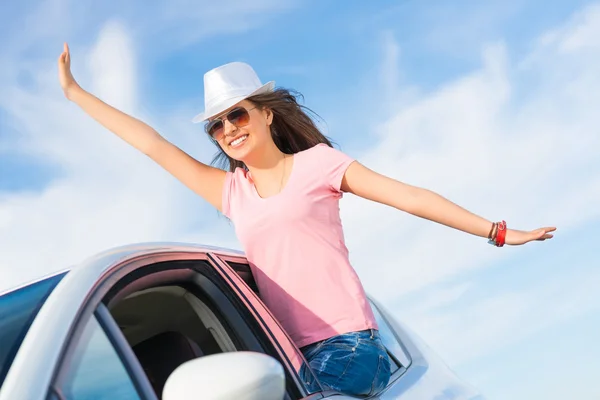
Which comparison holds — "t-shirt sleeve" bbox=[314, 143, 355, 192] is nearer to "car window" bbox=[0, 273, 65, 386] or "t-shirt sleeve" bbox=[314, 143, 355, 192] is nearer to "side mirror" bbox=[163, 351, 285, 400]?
"car window" bbox=[0, 273, 65, 386]

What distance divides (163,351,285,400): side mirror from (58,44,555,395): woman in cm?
95

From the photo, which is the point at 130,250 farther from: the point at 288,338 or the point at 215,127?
the point at 215,127

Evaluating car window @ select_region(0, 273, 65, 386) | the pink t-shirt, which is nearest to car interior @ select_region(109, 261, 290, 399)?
the pink t-shirt

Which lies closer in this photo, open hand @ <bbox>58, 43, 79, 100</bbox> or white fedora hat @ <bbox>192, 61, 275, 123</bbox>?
white fedora hat @ <bbox>192, 61, 275, 123</bbox>

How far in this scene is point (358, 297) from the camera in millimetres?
3320

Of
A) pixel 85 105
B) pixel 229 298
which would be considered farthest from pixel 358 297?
pixel 85 105

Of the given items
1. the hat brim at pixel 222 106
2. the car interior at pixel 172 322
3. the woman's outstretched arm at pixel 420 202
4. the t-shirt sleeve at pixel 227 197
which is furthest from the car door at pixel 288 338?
the hat brim at pixel 222 106

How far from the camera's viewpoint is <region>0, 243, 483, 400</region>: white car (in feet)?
5.60

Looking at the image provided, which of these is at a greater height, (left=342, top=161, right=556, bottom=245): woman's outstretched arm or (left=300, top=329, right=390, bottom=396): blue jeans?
(left=342, top=161, right=556, bottom=245): woman's outstretched arm

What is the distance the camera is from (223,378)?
1.72 meters

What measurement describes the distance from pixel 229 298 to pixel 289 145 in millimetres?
1510

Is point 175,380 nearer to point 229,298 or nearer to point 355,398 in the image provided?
point 229,298

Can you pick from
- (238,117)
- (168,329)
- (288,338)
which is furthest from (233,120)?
(288,338)

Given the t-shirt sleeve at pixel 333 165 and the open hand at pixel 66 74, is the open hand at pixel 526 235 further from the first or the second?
the open hand at pixel 66 74
